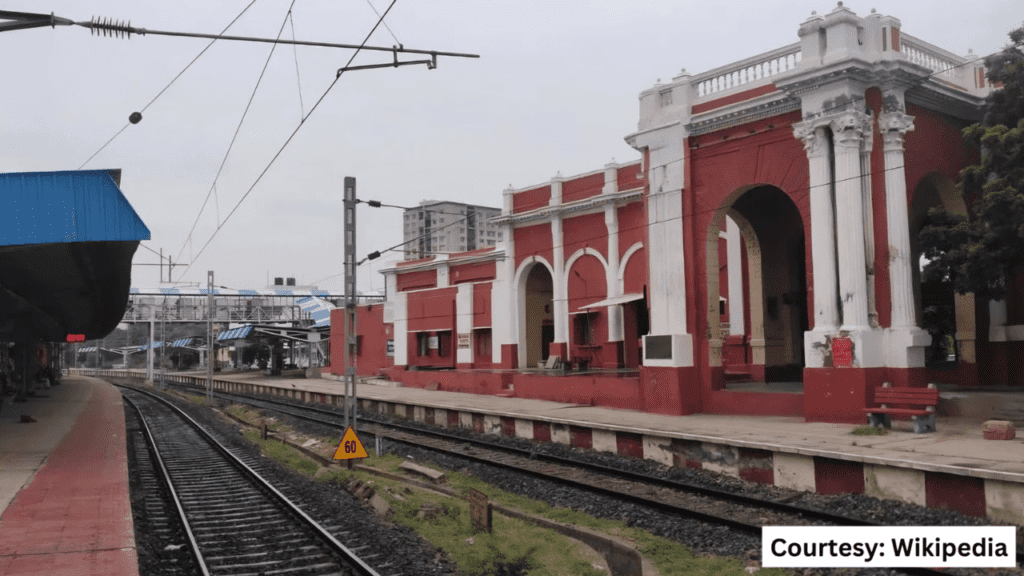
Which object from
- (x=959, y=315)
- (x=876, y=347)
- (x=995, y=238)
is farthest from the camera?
(x=959, y=315)

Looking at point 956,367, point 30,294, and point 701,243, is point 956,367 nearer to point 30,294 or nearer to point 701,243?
point 701,243

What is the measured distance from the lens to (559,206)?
3119 centimetres

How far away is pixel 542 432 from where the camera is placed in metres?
19.0

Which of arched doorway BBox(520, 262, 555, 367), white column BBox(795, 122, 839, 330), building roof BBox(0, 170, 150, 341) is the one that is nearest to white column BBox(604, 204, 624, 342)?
arched doorway BBox(520, 262, 555, 367)

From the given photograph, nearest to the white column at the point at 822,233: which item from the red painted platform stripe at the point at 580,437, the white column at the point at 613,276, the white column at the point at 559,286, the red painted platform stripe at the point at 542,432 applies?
the red painted platform stripe at the point at 580,437

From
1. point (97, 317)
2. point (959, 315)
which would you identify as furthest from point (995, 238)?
point (97, 317)

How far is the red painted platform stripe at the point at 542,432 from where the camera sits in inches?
742

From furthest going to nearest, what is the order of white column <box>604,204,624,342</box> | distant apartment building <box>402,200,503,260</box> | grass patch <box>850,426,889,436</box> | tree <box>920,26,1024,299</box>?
distant apartment building <box>402,200,503,260</box>
white column <box>604,204,624,342</box>
tree <box>920,26,1024,299</box>
grass patch <box>850,426,889,436</box>

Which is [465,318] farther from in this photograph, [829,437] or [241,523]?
[241,523]

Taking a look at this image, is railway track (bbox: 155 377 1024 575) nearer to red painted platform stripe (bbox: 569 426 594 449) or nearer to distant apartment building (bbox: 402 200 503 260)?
red painted platform stripe (bbox: 569 426 594 449)

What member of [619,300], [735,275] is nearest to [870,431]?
[735,275]

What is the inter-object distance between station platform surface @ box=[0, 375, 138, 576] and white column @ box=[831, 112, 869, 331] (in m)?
13.8

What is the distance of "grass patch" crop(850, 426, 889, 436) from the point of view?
44.9ft

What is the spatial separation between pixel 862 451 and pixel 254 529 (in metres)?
9.24
